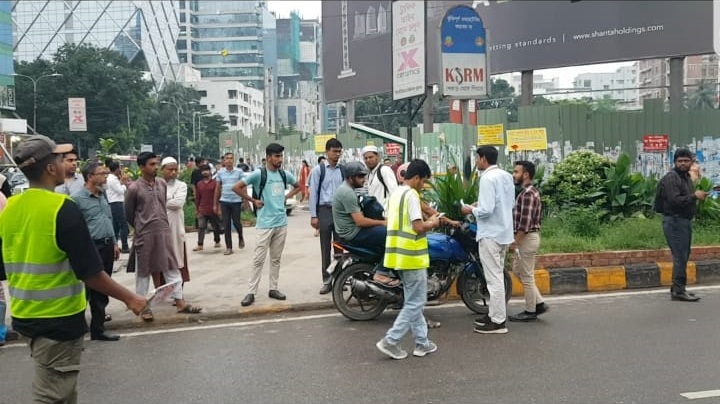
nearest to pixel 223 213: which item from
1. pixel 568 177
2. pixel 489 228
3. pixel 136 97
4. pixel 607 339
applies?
pixel 568 177

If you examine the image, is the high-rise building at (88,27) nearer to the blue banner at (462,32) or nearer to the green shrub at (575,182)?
the green shrub at (575,182)

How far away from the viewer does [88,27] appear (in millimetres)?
114750

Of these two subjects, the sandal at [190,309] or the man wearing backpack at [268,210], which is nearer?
the sandal at [190,309]

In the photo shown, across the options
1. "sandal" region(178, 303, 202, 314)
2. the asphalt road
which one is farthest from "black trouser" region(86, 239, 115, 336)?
"sandal" region(178, 303, 202, 314)

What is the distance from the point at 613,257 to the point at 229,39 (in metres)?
145

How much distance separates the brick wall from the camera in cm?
828

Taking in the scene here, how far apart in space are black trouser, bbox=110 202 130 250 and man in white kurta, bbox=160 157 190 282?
13.4 feet

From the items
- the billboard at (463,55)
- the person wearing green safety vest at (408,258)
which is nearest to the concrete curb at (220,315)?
the person wearing green safety vest at (408,258)

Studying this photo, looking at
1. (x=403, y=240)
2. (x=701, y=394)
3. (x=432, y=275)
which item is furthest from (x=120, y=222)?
(x=701, y=394)

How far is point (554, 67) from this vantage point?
2112 cm

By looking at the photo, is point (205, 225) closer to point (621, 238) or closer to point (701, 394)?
point (621, 238)

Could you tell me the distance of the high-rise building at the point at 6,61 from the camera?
55156 millimetres

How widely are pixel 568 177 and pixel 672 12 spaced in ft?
35.8

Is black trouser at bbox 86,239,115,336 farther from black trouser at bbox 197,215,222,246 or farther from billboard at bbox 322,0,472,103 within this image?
billboard at bbox 322,0,472,103
